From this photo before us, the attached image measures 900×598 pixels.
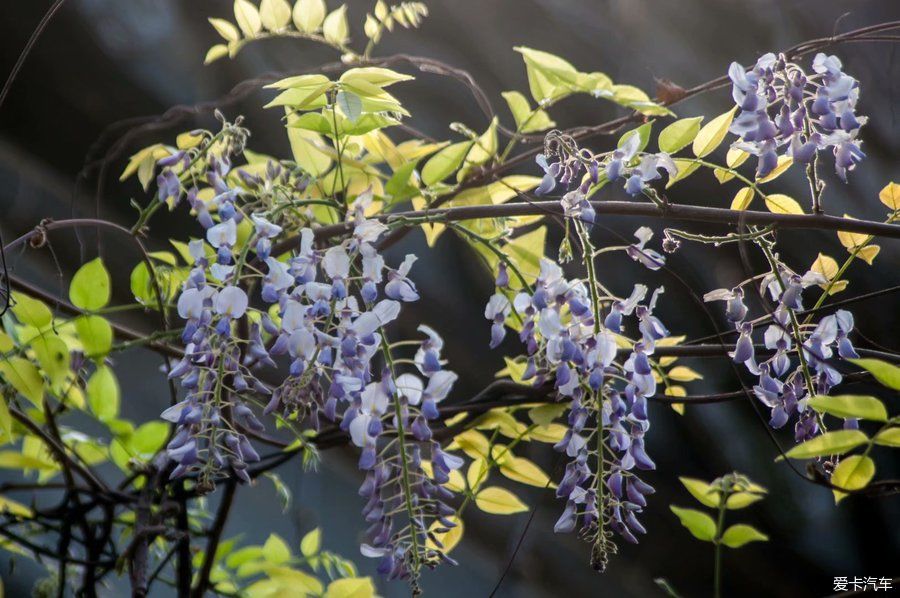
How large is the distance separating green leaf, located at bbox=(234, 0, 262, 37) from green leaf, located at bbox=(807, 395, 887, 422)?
2.24 feet

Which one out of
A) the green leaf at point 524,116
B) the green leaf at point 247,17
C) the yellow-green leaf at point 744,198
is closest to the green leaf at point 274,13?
the green leaf at point 247,17

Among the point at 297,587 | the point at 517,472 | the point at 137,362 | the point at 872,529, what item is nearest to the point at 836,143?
the point at 517,472

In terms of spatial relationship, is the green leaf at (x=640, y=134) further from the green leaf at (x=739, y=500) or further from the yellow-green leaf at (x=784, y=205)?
the green leaf at (x=739, y=500)

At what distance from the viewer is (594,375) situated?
1.76 feet

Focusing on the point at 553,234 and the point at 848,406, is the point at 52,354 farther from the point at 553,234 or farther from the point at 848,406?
the point at 553,234

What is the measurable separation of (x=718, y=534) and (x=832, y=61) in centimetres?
35

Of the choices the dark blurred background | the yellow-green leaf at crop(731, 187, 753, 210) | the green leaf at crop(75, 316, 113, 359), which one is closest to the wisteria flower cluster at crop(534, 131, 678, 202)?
the yellow-green leaf at crop(731, 187, 753, 210)

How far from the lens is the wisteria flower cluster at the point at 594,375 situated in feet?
1.77

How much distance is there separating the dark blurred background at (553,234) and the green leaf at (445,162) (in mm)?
595

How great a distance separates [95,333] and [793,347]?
0.52 metres

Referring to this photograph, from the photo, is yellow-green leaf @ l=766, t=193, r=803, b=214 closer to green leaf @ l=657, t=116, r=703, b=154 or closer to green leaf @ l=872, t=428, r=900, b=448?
green leaf @ l=657, t=116, r=703, b=154

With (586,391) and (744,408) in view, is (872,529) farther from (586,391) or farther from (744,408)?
(586,391)

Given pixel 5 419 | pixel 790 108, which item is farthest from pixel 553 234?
pixel 5 419

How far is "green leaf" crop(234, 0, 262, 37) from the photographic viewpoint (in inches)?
34.1
